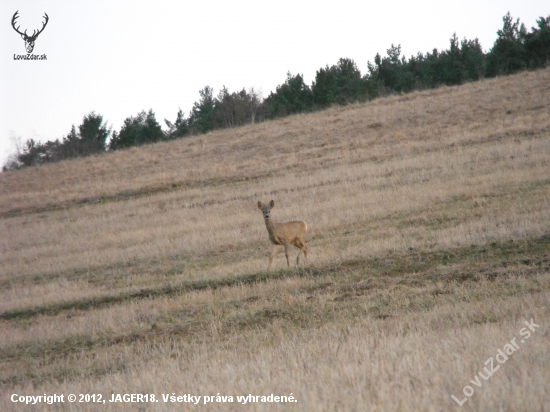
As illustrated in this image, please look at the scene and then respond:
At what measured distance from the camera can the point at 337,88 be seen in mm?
61531

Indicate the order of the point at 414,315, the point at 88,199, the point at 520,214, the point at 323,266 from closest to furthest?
the point at 414,315
the point at 323,266
the point at 520,214
the point at 88,199

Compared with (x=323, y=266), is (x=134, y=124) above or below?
above

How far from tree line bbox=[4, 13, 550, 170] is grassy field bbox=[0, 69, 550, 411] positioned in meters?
24.1

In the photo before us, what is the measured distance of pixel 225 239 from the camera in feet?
58.0

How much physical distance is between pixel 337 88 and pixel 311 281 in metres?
51.3

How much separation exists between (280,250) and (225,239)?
8.26 feet

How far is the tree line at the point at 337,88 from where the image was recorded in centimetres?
5472

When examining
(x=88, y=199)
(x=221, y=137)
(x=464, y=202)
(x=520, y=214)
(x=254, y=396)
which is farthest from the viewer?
(x=221, y=137)

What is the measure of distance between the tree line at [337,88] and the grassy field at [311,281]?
24066 millimetres

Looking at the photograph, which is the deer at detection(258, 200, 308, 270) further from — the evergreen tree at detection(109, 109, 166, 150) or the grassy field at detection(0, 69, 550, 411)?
the evergreen tree at detection(109, 109, 166, 150)

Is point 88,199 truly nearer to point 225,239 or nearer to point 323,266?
point 225,239

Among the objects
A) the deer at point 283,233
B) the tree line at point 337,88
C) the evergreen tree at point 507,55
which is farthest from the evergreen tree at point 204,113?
the deer at point 283,233

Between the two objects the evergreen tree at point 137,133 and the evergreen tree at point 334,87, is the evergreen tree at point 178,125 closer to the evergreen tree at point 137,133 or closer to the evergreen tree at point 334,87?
the evergreen tree at point 137,133

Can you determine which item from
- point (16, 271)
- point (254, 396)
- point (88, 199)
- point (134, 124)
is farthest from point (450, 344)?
point (134, 124)
